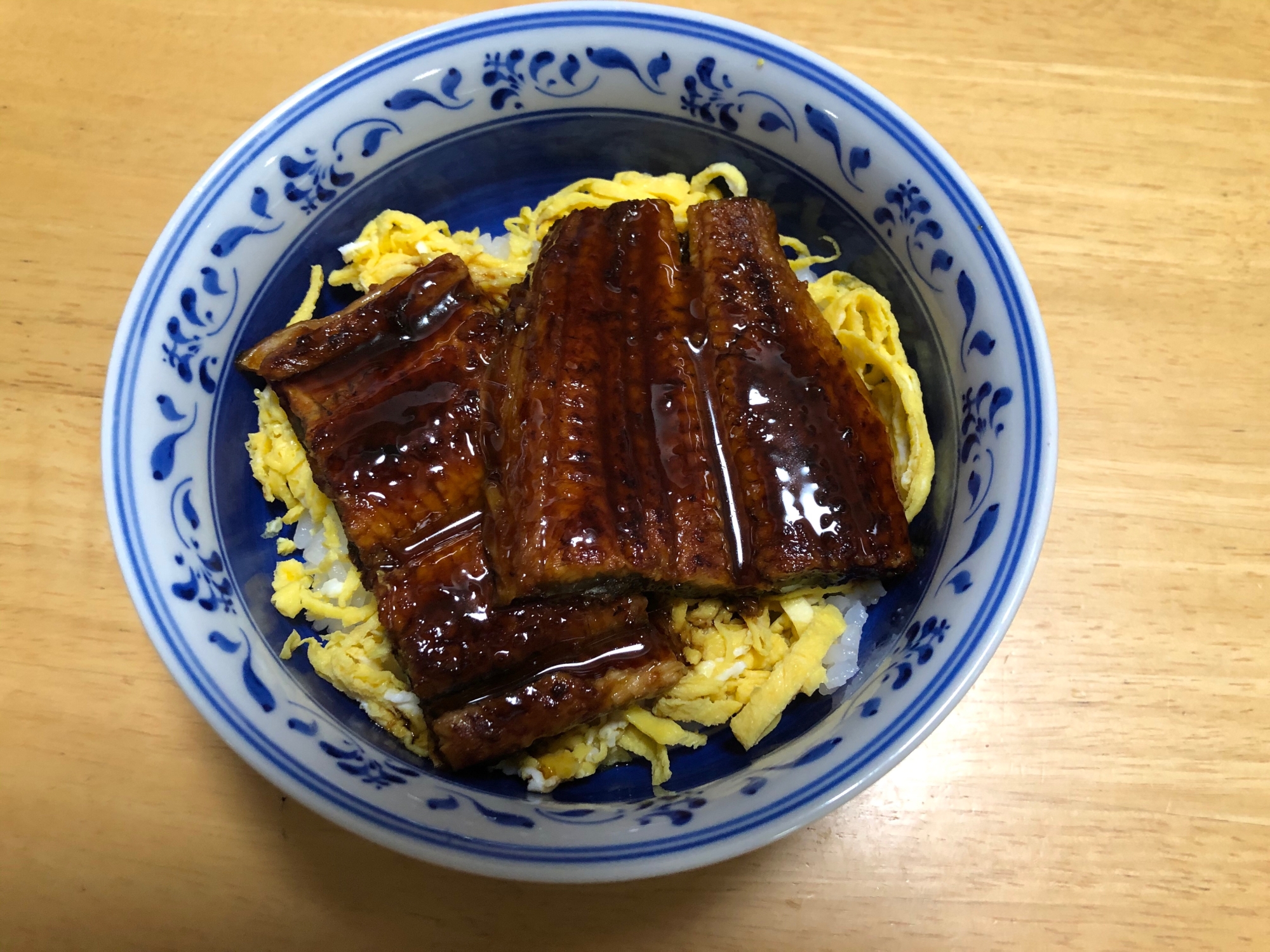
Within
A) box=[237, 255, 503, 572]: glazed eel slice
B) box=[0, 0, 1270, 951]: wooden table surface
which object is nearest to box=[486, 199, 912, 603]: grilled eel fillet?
box=[237, 255, 503, 572]: glazed eel slice

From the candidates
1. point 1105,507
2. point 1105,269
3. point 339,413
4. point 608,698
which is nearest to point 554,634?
point 608,698

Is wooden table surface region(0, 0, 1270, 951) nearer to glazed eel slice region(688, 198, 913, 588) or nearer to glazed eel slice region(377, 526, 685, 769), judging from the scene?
glazed eel slice region(377, 526, 685, 769)

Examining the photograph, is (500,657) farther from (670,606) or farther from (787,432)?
(787,432)

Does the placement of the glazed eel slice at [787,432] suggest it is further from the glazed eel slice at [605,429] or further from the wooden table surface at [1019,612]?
the wooden table surface at [1019,612]

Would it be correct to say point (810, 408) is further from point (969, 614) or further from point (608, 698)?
point (608, 698)

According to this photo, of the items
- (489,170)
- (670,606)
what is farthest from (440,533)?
(489,170)

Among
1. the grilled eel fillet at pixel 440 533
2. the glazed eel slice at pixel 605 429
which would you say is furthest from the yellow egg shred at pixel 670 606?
the glazed eel slice at pixel 605 429
